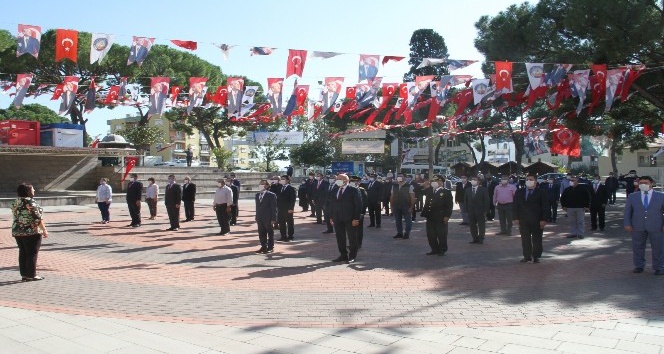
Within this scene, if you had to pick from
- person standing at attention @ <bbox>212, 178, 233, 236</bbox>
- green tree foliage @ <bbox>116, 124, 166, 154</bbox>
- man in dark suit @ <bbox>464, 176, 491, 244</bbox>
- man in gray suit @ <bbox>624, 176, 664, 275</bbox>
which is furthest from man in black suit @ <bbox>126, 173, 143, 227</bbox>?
green tree foliage @ <bbox>116, 124, 166, 154</bbox>

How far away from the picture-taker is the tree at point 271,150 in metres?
52.7

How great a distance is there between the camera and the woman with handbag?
8461 mm

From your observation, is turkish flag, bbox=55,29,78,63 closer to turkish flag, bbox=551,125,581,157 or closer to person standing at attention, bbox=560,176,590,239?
person standing at attention, bbox=560,176,590,239

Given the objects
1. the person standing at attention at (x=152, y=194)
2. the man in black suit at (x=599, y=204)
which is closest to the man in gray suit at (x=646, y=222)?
the man in black suit at (x=599, y=204)

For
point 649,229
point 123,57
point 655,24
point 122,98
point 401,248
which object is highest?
point 123,57

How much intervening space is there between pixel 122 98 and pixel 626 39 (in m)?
18.0

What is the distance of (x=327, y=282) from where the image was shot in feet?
28.9

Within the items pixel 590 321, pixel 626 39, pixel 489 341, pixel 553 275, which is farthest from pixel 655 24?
pixel 489 341

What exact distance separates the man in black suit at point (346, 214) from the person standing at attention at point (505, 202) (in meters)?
6.00

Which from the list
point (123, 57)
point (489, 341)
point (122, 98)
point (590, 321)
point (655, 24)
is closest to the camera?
point (489, 341)

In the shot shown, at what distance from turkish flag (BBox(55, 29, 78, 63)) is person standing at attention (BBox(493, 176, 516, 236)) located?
12.0m

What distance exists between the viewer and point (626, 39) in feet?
56.2

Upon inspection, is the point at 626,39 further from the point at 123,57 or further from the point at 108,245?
the point at 123,57

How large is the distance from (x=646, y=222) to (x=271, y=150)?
148 feet
